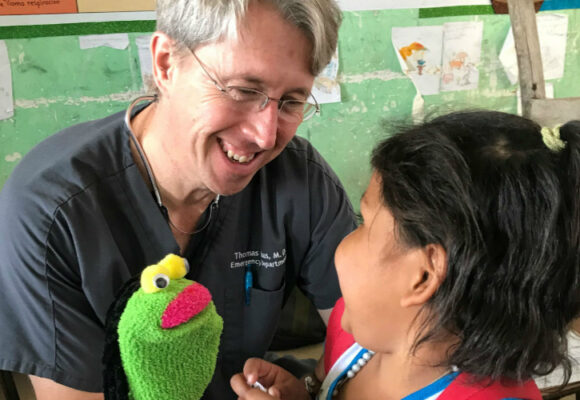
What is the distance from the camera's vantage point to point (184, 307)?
2.02 feet

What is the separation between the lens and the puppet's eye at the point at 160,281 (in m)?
0.61

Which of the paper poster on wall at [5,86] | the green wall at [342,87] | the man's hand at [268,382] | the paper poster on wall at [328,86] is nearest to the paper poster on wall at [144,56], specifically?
the green wall at [342,87]

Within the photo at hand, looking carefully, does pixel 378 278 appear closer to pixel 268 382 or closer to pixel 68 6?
pixel 268 382

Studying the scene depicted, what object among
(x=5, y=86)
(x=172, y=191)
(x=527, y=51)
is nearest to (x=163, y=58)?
(x=172, y=191)

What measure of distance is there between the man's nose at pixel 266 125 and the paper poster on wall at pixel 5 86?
1.45 m

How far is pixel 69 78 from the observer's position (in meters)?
1.96

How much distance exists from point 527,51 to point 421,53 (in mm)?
530

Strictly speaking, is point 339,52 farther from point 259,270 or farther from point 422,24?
point 259,270

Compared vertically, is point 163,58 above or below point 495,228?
above

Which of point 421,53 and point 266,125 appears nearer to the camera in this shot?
point 266,125

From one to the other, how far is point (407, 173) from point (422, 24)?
1.82m

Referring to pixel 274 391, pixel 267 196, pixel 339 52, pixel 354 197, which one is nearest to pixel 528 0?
pixel 339 52

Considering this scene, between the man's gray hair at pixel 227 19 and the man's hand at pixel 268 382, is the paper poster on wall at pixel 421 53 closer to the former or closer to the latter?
the man's gray hair at pixel 227 19

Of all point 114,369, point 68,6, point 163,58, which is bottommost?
point 114,369
